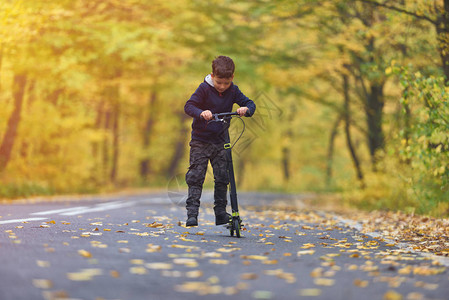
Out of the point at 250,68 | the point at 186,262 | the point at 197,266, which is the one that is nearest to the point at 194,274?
the point at 197,266

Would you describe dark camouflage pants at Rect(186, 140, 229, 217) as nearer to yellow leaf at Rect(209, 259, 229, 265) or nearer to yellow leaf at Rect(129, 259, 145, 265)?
yellow leaf at Rect(209, 259, 229, 265)

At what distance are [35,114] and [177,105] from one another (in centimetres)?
1872

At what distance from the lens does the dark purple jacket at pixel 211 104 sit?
722cm

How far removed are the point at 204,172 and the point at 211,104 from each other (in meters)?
0.79

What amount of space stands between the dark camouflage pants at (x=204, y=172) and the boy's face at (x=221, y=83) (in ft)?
2.21

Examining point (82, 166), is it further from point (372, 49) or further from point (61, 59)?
point (372, 49)

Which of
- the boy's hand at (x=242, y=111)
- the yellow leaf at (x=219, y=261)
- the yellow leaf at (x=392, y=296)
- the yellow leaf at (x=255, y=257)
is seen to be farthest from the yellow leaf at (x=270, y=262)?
the boy's hand at (x=242, y=111)

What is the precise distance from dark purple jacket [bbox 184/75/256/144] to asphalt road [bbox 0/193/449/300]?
109 cm

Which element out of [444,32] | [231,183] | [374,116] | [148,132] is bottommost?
[231,183]

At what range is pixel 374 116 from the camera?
19.0m

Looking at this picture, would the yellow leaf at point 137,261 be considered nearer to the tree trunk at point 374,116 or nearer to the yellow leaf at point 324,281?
the yellow leaf at point 324,281

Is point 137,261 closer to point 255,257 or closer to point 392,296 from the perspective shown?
point 255,257

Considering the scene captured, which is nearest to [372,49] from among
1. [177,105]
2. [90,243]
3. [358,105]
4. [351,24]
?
[351,24]

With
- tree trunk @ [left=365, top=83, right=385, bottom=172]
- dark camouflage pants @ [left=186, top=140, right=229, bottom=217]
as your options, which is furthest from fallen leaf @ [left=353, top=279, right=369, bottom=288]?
tree trunk @ [left=365, top=83, right=385, bottom=172]
